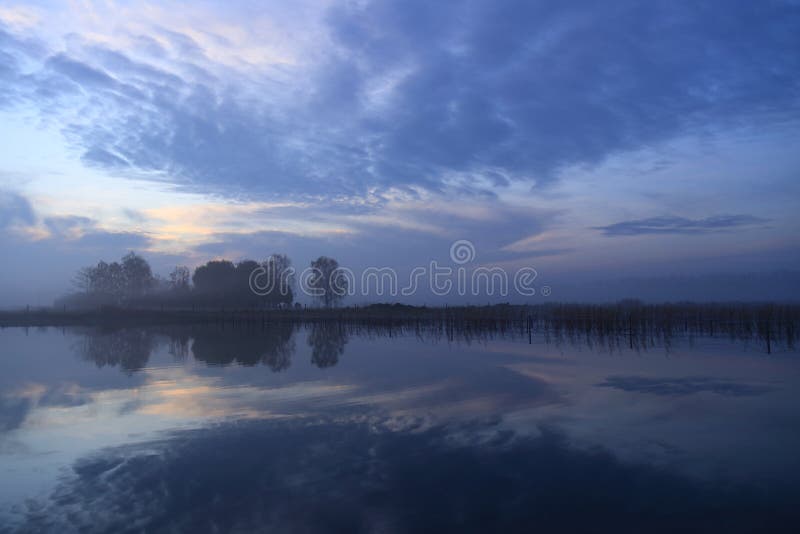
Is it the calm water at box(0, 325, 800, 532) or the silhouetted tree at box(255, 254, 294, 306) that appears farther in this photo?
the silhouetted tree at box(255, 254, 294, 306)

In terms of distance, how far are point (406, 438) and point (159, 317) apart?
122 ft

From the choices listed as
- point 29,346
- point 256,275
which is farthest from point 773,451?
point 256,275

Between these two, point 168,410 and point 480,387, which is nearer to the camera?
point 168,410

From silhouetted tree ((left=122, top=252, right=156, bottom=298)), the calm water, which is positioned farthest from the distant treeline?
the calm water

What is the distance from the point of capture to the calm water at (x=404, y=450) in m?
4.52

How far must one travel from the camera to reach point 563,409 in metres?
8.31

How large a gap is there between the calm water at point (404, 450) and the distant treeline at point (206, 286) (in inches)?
1755

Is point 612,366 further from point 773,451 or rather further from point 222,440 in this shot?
point 222,440

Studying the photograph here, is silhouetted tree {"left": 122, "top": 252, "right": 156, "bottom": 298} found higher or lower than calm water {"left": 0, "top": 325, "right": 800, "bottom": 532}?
higher

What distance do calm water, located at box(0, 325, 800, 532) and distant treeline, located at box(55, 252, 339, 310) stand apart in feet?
146

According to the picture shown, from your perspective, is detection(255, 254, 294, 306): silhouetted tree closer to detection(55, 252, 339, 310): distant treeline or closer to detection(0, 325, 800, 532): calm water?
detection(55, 252, 339, 310): distant treeline

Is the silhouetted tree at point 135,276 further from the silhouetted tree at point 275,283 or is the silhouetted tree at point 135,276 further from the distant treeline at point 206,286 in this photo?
the silhouetted tree at point 275,283

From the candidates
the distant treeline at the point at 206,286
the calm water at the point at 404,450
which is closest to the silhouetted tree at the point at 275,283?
the distant treeline at the point at 206,286

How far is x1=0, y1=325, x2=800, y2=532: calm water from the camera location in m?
4.52
